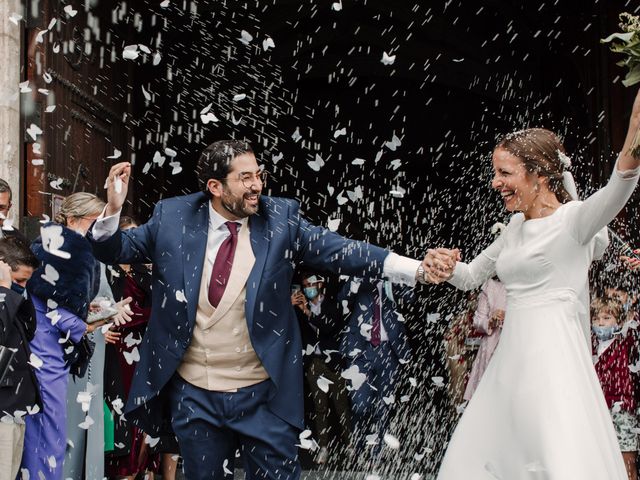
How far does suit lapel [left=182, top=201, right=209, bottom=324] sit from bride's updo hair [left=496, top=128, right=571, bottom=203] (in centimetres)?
130

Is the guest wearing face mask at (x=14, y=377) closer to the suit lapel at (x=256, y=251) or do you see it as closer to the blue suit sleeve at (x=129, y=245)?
the blue suit sleeve at (x=129, y=245)

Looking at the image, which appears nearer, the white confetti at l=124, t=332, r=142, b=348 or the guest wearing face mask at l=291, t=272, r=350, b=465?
the white confetti at l=124, t=332, r=142, b=348

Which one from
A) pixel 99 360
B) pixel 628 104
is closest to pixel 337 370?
pixel 99 360

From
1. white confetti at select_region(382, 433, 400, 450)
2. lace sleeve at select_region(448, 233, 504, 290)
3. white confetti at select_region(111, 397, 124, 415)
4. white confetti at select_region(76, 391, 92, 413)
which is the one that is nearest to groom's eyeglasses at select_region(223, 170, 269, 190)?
lace sleeve at select_region(448, 233, 504, 290)

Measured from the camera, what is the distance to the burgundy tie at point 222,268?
4465 mm

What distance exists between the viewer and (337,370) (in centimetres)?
880

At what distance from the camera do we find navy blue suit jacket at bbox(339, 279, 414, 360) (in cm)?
847

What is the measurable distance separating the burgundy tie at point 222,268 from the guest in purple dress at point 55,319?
1.55 meters

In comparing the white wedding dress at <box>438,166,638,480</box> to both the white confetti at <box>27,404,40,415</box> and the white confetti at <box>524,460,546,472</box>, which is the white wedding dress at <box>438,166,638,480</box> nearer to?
the white confetti at <box>524,460,546,472</box>

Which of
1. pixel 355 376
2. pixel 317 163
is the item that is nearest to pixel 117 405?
pixel 355 376

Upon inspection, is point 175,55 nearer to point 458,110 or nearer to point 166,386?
point 458,110

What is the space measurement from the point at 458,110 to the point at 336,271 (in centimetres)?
1101

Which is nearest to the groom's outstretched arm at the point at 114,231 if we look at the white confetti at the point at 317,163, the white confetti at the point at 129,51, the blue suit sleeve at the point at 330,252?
the blue suit sleeve at the point at 330,252

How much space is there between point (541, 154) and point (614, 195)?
1.93 feet
